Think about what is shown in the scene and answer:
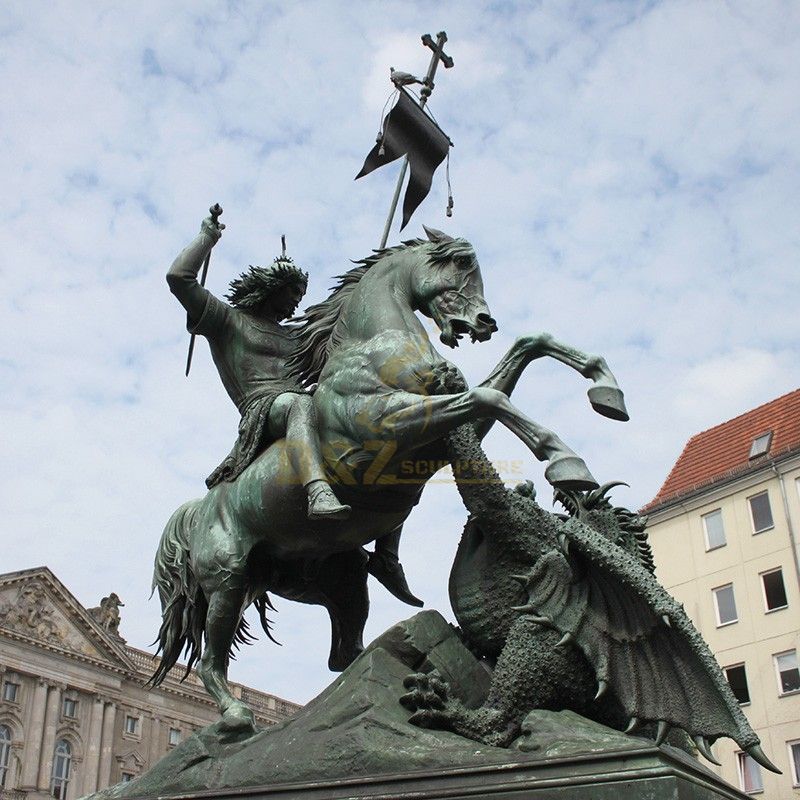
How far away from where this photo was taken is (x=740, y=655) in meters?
26.9

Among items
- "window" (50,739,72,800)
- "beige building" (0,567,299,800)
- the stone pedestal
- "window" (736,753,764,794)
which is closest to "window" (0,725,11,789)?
"beige building" (0,567,299,800)

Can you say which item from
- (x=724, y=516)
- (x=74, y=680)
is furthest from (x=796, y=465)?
(x=74, y=680)

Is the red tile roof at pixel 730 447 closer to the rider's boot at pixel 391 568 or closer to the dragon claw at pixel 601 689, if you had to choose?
the rider's boot at pixel 391 568

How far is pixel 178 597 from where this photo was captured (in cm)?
686

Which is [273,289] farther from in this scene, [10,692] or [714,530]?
[10,692]

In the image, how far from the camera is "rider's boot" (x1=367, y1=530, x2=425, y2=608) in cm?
674

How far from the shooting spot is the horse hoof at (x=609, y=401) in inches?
214

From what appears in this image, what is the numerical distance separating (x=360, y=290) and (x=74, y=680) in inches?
1649

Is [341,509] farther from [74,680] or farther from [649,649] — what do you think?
[74,680]

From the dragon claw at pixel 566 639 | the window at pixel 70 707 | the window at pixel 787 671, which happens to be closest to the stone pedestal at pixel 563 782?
the dragon claw at pixel 566 639

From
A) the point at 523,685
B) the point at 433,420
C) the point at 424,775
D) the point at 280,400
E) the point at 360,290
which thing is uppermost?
the point at 360,290

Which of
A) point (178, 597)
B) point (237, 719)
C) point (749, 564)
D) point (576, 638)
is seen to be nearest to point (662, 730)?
point (576, 638)

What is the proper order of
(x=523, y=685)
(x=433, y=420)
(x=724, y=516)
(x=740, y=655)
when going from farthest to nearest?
(x=724, y=516), (x=740, y=655), (x=433, y=420), (x=523, y=685)

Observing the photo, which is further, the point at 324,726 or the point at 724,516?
the point at 724,516
